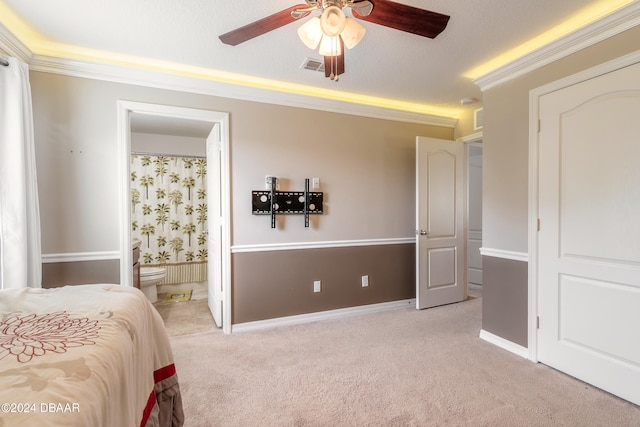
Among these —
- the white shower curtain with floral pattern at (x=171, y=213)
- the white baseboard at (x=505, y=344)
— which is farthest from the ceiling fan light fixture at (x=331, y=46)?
the white shower curtain with floral pattern at (x=171, y=213)

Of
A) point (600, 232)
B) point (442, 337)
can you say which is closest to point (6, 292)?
point (442, 337)

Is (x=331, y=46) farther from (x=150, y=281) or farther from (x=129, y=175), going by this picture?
(x=150, y=281)

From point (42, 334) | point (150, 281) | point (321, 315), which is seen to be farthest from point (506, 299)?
point (150, 281)

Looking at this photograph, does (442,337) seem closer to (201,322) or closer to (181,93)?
(201,322)

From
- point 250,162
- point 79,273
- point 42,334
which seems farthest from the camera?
point 250,162

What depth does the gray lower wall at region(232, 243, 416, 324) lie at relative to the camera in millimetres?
2965

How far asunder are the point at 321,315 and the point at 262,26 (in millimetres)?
2691

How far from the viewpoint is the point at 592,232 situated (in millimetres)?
1988

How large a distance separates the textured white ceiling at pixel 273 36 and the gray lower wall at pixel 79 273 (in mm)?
1692

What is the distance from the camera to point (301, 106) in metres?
3.12

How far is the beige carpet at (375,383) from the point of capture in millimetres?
1703

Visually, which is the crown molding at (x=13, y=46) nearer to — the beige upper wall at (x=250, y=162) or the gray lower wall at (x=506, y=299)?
the beige upper wall at (x=250, y=162)

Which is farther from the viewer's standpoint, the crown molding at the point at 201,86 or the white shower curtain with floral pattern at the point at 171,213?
the white shower curtain with floral pattern at the point at 171,213

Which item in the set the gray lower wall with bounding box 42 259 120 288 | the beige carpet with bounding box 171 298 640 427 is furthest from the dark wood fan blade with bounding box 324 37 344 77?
the gray lower wall with bounding box 42 259 120 288
